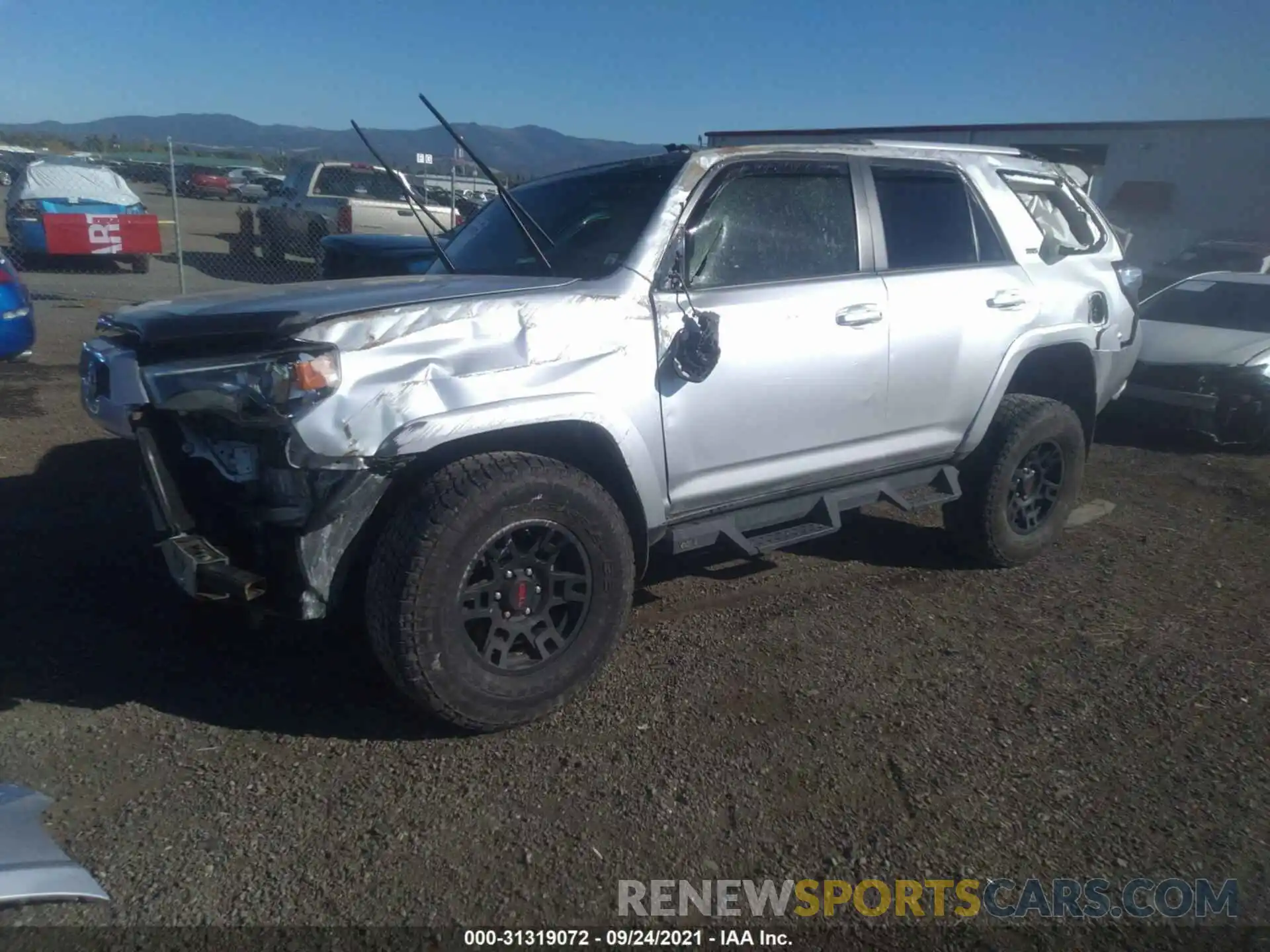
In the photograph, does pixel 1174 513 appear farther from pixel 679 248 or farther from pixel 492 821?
pixel 492 821

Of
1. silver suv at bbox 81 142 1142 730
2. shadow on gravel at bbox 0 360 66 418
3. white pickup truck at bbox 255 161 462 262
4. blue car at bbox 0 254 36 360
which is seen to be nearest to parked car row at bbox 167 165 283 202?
white pickup truck at bbox 255 161 462 262

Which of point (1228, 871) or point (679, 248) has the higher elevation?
point (679, 248)

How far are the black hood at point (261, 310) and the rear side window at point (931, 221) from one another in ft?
5.33

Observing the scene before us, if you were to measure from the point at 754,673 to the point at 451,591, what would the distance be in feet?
4.42

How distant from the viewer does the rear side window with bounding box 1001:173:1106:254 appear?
4965 millimetres

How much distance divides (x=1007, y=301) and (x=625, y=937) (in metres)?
3.35

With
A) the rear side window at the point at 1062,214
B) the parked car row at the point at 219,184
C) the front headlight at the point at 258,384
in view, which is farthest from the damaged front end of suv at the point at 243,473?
the parked car row at the point at 219,184

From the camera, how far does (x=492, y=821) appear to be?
2818 mm

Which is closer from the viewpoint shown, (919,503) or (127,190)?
(919,503)

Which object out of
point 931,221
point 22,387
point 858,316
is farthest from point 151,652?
point 22,387

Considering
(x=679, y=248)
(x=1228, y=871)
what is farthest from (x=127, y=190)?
(x=1228, y=871)

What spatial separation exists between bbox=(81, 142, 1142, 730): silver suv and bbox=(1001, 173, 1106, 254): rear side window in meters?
0.25

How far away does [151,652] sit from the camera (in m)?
3.73

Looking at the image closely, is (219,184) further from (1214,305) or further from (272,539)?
(272,539)
